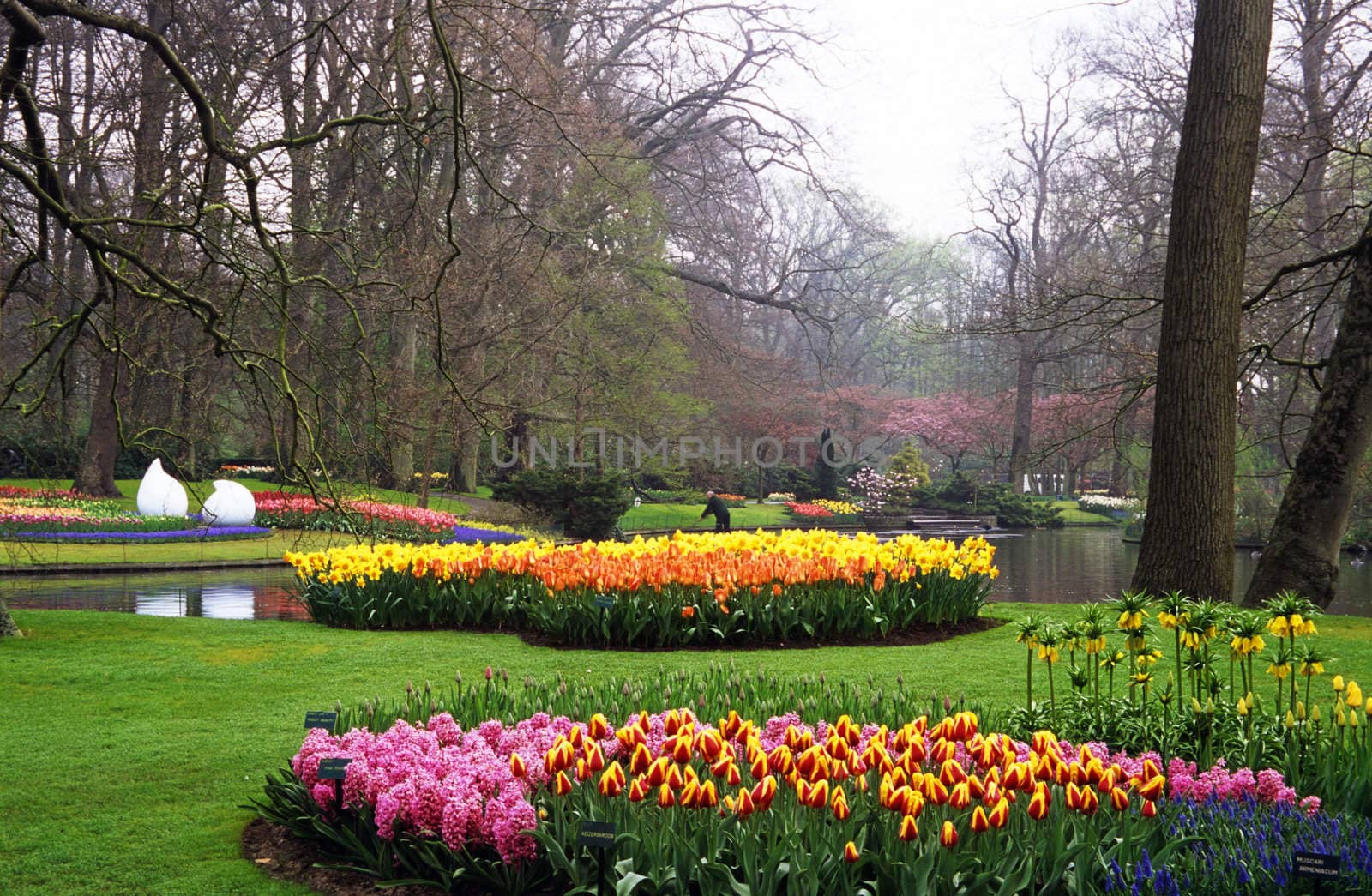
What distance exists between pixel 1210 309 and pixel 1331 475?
6.13 feet

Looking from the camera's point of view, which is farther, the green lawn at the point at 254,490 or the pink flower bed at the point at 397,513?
the green lawn at the point at 254,490

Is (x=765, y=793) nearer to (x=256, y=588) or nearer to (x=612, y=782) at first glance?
(x=612, y=782)

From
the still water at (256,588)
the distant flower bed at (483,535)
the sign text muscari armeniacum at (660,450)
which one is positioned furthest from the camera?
the sign text muscari armeniacum at (660,450)

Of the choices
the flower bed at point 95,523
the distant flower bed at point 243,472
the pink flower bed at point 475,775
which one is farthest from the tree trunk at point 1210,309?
the distant flower bed at point 243,472

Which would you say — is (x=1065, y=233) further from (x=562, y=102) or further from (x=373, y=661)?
(x=373, y=661)

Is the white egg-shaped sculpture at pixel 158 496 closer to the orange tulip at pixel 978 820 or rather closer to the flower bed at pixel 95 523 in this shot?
the flower bed at pixel 95 523

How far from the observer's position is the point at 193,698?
725 centimetres

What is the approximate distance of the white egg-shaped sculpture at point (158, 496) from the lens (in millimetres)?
22719

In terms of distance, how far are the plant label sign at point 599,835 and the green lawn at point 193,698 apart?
1537 mm

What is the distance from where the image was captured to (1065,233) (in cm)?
4378

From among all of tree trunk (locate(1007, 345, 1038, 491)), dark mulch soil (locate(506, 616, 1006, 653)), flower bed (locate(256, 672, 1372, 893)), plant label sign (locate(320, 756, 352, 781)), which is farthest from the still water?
tree trunk (locate(1007, 345, 1038, 491))

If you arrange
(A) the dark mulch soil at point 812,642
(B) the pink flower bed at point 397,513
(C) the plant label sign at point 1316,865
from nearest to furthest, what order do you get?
1. (C) the plant label sign at point 1316,865
2. (A) the dark mulch soil at point 812,642
3. (B) the pink flower bed at point 397,513

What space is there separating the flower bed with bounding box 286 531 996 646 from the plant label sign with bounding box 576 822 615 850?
5.78m

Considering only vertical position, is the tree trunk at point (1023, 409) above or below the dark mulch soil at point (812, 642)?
above
